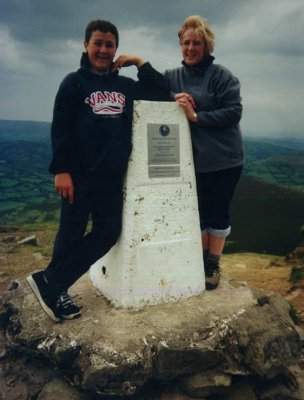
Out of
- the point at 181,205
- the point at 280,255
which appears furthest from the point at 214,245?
the point at 280,255

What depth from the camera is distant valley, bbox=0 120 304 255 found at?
50.4 feet

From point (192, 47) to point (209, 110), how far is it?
2.63 ft

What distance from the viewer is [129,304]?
4.95 meters

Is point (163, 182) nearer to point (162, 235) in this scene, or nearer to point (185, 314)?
point (162, 235)

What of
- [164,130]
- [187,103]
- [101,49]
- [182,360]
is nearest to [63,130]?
[101,49]

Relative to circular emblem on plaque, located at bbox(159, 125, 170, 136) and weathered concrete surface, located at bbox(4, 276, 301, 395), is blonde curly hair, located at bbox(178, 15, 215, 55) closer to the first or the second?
circular emblem on plaque, located at bbox(159, 125, 170, 136)

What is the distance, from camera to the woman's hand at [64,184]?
4418 mm

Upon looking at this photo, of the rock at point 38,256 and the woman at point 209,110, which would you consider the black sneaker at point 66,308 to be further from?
the rock at point 38,256

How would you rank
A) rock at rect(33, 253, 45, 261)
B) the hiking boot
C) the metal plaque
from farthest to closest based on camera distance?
rock at rect(33, 253, 45, 261) → the hiking boot → the metal plaque

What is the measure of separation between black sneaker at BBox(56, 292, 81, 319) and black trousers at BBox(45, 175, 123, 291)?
0.81 ft

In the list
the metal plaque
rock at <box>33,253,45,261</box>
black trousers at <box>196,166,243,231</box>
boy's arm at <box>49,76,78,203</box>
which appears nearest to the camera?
boy's arm at <box>49,76,78,203</box>

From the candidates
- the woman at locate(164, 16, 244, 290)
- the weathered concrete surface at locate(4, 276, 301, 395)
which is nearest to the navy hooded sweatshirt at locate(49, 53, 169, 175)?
the woman at locate(164, 16, 244, 290)

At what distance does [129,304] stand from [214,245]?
60.7 inches

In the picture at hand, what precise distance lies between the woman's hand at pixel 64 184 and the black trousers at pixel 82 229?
0.32 ft
